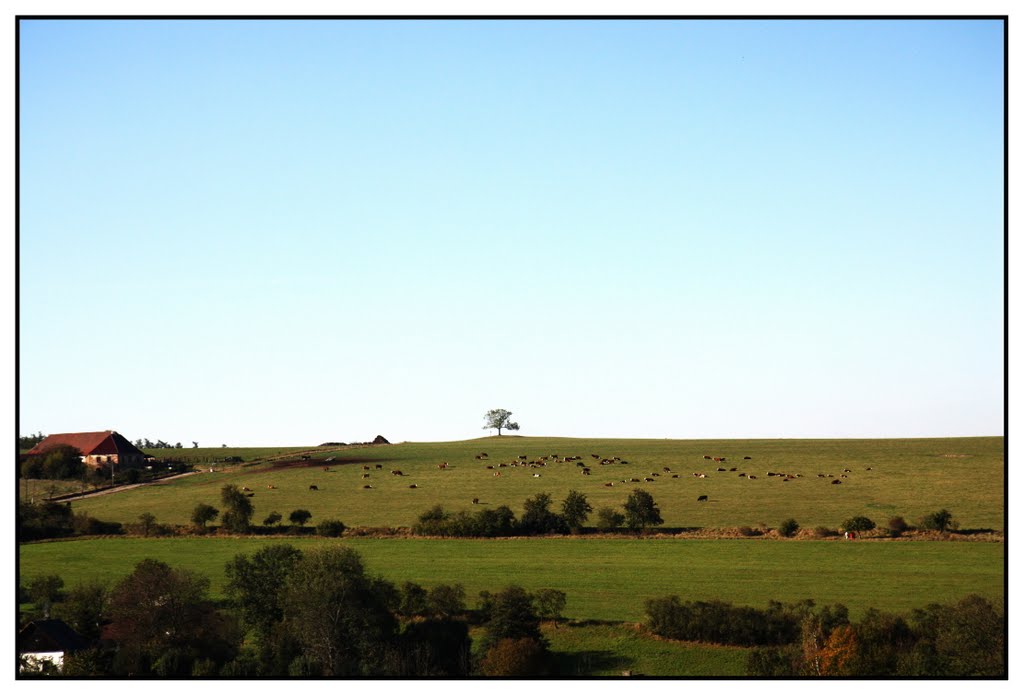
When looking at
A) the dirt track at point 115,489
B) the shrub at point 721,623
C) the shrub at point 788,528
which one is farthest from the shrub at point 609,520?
the dirt track at point 115,489

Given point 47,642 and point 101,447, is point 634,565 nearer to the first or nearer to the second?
point 47,642

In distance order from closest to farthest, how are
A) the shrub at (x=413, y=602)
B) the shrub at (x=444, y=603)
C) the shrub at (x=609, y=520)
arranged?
the shrub at (x=444, y=603) → the shrub at (x=413, y=602) → the shrub at (x=609, y=520)

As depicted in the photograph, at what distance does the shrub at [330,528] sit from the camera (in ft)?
258

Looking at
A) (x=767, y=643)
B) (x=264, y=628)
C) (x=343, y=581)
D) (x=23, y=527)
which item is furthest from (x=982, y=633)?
(x=23, y=527)

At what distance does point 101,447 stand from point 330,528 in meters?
56.1

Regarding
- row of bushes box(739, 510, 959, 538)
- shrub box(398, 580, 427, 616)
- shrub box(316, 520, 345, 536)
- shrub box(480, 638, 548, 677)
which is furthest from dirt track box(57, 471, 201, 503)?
shrub box(480, 638, 548, 677)

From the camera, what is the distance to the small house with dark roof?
38.1 metres

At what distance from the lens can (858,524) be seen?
75.6 metres

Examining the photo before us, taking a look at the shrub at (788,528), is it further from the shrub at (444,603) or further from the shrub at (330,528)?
the shrub at (444,603)

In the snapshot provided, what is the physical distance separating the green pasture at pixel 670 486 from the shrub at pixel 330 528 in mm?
3647

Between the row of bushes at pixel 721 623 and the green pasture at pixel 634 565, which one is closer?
the row of bushes at pixel 721 623

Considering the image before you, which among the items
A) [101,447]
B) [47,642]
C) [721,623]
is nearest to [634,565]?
[721,623]
